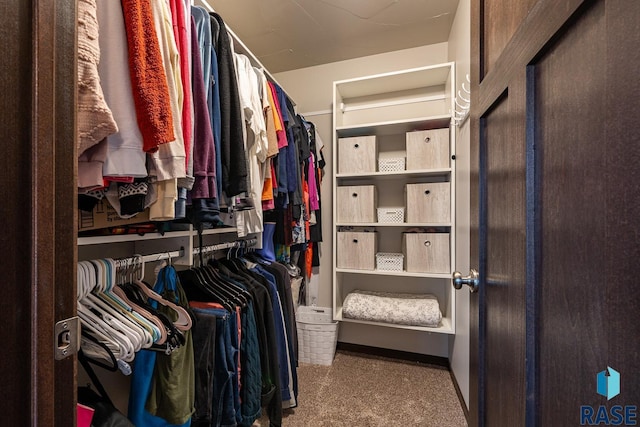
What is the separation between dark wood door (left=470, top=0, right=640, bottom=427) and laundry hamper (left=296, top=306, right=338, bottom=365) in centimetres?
147

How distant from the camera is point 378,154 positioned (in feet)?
7.35

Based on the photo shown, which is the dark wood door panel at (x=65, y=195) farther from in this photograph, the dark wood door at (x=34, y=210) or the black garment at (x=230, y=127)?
the black garment at (x=230, y=127)

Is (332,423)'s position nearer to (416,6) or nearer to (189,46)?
(189,46)

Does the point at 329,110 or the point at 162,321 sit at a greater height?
the point at 329,110

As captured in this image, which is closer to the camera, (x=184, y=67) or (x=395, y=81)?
(x=184, y=67)

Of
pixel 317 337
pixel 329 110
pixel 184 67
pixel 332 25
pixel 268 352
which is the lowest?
pixel 317 337

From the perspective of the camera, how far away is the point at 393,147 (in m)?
2.22

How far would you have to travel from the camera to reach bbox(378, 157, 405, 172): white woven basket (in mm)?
1990

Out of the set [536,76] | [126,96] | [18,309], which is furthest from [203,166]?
[536,76]

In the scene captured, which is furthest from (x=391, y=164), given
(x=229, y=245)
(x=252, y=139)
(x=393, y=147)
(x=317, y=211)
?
(x=229, y=245)

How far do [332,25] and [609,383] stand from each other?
221 centimetres

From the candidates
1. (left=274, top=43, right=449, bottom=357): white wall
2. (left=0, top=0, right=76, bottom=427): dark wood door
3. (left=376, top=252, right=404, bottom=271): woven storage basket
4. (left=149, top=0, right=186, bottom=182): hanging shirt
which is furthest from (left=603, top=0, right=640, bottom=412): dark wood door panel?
(left=274, top=43, right=449, bottom=357): white wall

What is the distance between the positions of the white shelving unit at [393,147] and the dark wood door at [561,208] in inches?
49.2

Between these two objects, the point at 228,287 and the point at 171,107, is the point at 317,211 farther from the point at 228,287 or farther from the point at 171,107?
the point at 171,107
